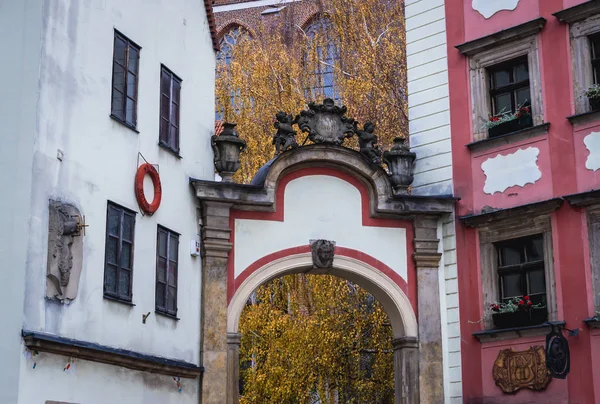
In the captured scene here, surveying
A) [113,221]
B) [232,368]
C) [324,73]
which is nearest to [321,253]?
[232,368]

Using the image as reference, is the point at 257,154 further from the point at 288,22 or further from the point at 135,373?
the point at 135,373

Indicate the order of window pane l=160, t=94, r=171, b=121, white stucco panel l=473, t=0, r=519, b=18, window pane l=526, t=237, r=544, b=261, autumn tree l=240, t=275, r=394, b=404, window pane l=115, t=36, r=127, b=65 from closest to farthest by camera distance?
window pane l=115, t=36, r=127, b=65, window pane l=160, t=94, r=171, b=121, window pane l=526, t=237, r=544, b=261, white stucco panel l=473, t=0, r=519, b=18, autumn tree l=240, t=275, r=394, b=404

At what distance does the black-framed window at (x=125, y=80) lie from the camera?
49.7 feet

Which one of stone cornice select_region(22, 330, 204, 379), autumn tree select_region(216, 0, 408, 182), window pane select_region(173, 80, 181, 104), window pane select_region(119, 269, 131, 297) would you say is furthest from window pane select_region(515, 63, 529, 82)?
autumn tree select_region(216, 0, 408, 182)

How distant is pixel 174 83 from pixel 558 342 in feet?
24.2

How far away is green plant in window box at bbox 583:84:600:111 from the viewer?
53.7 feet

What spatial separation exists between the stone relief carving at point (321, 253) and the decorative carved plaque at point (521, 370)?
3.26 meters

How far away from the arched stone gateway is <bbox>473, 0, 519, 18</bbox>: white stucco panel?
3.15 meters

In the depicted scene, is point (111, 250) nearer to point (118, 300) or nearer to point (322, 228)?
point (118, 300)

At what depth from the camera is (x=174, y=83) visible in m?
17.1

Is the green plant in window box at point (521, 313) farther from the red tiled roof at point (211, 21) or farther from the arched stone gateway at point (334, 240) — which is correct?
the red tiled roof at point (211, 21)

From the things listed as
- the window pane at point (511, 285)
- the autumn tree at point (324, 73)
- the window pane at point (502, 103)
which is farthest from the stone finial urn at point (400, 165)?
the autumn tree at point (324, 73)

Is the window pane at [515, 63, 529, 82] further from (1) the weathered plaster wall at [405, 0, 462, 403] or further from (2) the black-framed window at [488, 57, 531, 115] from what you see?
(1) the weathered plaster wall at [405, 0, 462, 403]

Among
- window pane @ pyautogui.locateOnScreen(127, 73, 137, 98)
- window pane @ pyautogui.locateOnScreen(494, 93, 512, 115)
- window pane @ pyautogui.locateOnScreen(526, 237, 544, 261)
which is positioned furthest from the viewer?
window pane @ pyautogui.locateOnScreen(494, 93, 512, 115)
